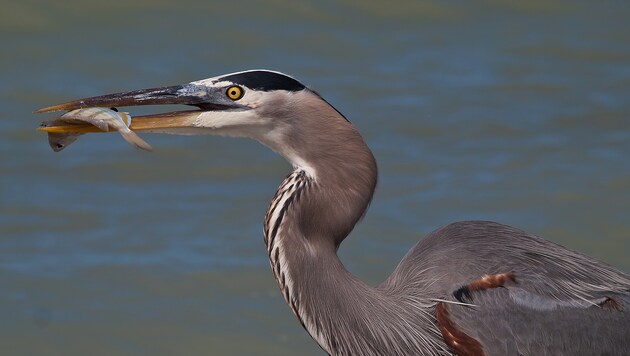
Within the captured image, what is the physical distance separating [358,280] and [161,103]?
89 centimetres

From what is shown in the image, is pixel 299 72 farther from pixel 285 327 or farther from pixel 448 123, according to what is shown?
pixel 285 327

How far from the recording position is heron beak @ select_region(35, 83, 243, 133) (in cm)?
397

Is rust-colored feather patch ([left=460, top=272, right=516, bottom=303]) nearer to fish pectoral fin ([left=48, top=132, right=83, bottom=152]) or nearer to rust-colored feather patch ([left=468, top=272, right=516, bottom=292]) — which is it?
rust-colored feather patch ([left=468, top=272, right=516, bottom=292])

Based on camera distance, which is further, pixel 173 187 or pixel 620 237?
pixel 173 187

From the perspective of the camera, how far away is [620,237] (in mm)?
6941

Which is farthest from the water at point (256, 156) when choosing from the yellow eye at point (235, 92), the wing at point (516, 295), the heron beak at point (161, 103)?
the yellow eye at point (235, 92)

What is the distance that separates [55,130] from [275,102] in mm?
695

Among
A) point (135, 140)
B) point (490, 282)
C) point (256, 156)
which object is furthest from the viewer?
point (256, 156)

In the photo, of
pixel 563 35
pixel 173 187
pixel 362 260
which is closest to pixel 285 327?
pixel 362 260

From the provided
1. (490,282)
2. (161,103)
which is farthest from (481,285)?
(161,103)

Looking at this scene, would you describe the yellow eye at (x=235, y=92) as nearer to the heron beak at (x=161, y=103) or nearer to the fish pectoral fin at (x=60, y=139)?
the heron beak at (x=161, y=103)

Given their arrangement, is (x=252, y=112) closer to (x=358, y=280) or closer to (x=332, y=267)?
(x=332, y=267)

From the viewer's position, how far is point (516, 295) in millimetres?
4207

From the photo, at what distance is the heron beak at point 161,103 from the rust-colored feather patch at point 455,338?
949mm
